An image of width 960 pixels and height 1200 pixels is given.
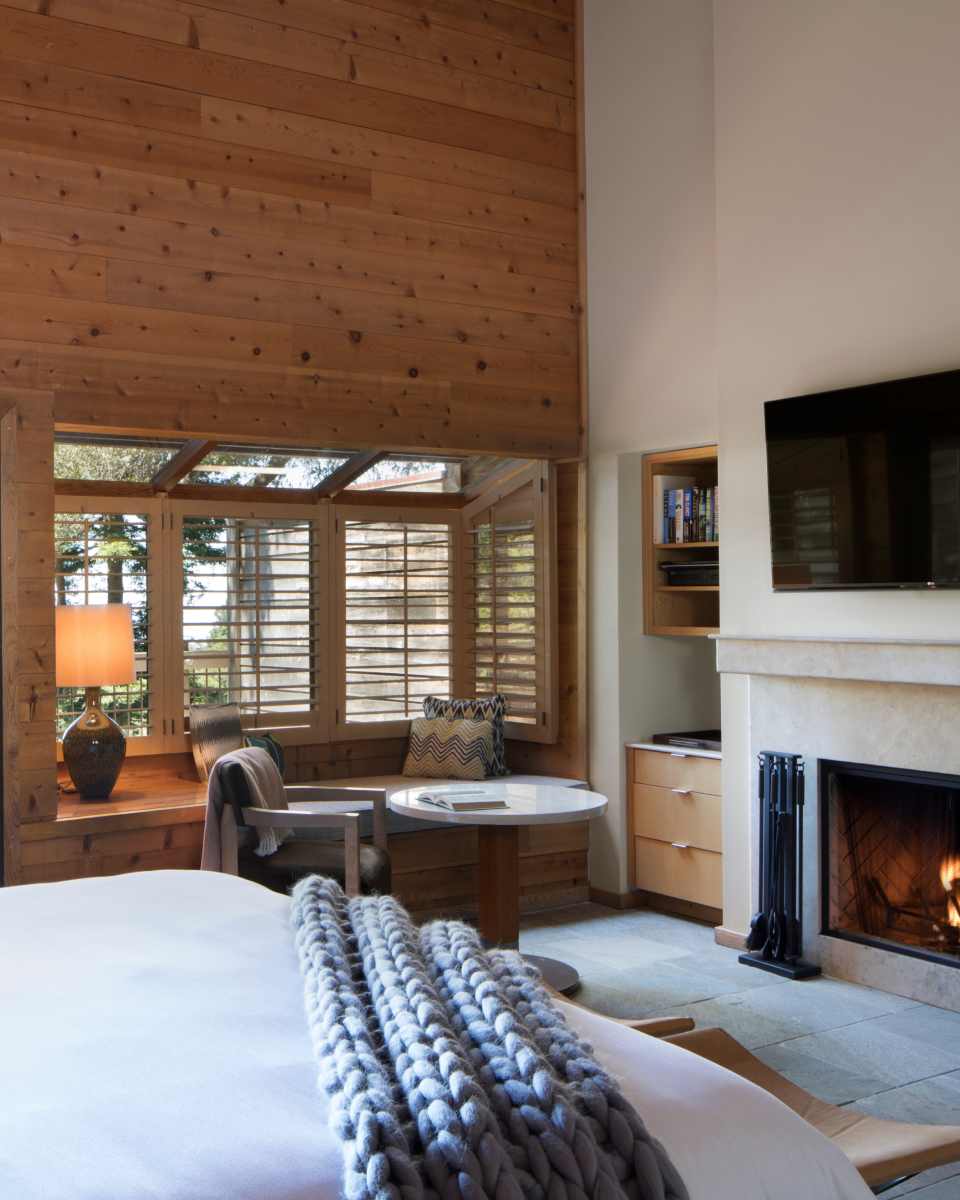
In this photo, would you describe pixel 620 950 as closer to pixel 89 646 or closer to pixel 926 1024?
pixel 926 1024

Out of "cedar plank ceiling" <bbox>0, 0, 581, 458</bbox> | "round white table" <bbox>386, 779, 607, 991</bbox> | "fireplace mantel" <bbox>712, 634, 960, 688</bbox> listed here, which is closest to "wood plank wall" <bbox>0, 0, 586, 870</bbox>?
"cedar plank ceiling" <bbox>0, 0, 581, 458</bbox>

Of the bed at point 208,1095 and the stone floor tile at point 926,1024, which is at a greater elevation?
the bed at point 208,1095

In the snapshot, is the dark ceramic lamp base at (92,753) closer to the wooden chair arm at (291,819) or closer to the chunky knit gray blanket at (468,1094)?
the wooden chair arm at (291,819)

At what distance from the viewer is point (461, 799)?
12.9 ft

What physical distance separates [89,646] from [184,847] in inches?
33.8

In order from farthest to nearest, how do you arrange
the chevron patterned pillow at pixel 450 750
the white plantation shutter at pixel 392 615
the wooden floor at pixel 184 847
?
the white plantation shutter at pixel 392 615 < the chevron patterned pillow at pixel 450 750 < the wooden floor at pixel 184 847

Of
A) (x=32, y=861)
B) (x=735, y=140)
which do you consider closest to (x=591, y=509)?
(x=735, y=140)

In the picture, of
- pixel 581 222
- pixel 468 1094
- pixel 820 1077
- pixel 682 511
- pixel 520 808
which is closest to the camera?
pixel 468 1094

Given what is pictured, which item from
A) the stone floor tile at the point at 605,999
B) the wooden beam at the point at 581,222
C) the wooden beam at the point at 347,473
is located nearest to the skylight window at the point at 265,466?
the wooden beam at the point at 347,473

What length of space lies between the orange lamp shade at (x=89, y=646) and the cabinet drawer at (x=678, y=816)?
2.37 m

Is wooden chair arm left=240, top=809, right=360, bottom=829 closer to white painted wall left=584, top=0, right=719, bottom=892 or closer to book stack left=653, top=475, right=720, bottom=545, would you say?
white painted wall left=584, top=0, right=719, bottom=892

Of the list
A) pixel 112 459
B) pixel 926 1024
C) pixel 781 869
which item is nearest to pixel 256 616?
pixel 112 459

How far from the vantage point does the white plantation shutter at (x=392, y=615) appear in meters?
5.43

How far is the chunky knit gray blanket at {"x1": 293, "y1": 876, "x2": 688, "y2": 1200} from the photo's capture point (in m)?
1.00
